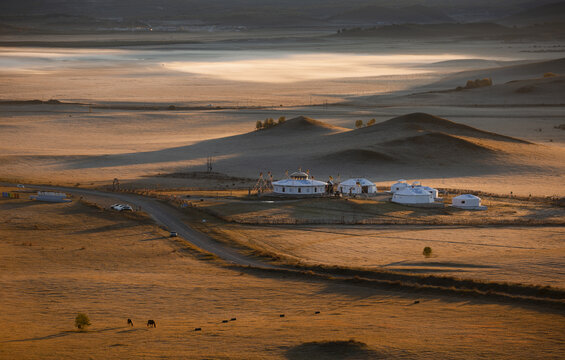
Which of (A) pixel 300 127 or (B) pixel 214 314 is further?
(A) pixel 300 127

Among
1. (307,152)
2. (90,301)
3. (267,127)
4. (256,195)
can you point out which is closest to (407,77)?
(267,127)

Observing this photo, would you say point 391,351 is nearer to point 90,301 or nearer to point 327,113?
point 90,301

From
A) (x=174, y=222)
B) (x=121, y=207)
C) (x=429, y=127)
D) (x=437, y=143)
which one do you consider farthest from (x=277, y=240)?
(x=429, y=127)

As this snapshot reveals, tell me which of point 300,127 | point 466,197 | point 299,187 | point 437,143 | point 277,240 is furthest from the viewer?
point 300,127

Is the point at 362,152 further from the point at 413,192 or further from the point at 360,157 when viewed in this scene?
the point at 413,192

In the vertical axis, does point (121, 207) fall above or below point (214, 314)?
above

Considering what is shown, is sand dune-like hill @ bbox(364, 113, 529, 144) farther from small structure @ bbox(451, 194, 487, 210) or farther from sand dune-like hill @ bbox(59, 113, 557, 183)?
small structure @ bbox(451, 194, 487, 210)

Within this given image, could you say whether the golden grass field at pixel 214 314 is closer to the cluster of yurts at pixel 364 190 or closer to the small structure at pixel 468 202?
the cluster of yurts at pixel 364 190

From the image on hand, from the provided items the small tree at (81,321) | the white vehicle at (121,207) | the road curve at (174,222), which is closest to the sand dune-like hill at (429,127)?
the road curve at (174,222)
